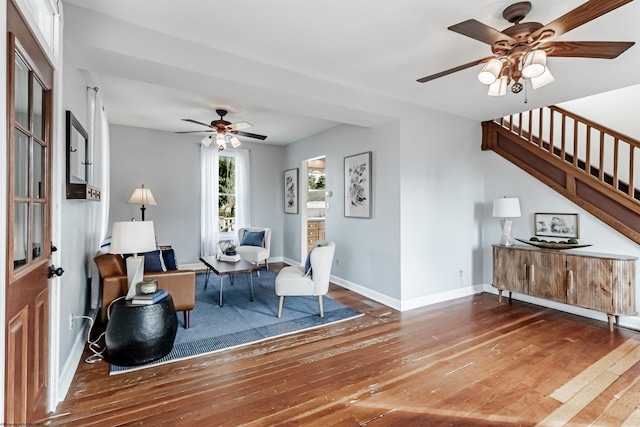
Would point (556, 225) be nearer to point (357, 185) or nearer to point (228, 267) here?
point (357, 185)

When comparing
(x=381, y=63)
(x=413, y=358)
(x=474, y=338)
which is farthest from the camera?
(x=474, y=338)

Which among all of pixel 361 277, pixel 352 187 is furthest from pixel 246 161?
pixel 361 277

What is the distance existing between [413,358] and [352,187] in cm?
252

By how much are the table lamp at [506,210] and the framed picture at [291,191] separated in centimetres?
354

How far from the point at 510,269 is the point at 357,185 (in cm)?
226

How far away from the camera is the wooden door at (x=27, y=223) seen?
122 centimetres

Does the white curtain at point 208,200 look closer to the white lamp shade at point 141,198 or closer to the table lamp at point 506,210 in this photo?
the white lamp shade at point 141,198

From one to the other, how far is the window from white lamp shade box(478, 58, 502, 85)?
16.4ft

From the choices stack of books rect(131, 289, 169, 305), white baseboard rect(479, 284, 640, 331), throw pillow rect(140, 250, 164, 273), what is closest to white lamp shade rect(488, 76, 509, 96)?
white baseboard rect(479, 284, 640, 331)

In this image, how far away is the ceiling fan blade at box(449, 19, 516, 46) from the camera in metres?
1.73

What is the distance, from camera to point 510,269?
3.96 m

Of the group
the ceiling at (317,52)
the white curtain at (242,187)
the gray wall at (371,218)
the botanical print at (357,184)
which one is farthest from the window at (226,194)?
the botanical print at (357,184)

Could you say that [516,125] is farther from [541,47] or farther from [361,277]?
[361,277]

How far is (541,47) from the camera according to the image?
80.0 inches
